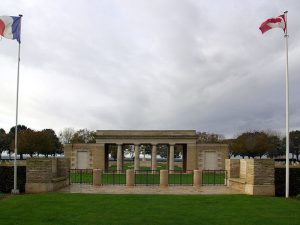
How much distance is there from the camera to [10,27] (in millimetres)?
20609

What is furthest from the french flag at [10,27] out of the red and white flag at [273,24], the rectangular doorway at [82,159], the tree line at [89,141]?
the tree line at [89,141]

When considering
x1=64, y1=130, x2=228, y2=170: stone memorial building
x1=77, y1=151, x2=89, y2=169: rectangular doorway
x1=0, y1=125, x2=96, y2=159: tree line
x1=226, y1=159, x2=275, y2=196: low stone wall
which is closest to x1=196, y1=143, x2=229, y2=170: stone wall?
x1=64, y1=130, x2=228, y2=170: stone memorial building

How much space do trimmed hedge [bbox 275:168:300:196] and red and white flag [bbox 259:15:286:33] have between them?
22.4 feet

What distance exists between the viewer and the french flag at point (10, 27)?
20.4 m

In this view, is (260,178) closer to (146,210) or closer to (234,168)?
A: (234,168)

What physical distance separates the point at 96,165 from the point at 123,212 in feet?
108

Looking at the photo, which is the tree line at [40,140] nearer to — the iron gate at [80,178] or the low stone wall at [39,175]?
the iron gate at [80,178]

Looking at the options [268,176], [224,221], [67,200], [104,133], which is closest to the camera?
[224,221]

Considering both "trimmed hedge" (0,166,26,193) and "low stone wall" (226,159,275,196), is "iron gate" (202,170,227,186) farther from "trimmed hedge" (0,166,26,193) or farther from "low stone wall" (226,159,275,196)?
"trimmed hedge" (0,166,26,193)

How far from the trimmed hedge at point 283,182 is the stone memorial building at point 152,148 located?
24.6 m

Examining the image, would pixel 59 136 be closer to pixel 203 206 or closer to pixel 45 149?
pixel 45 149

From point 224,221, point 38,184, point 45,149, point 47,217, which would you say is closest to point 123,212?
point 47,217

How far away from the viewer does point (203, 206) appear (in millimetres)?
15422

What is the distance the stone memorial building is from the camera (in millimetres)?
44812
